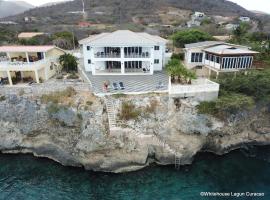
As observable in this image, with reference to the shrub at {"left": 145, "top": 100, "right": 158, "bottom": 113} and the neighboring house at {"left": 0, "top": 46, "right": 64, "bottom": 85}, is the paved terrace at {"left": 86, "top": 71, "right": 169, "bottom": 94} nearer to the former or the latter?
the shrub at {"left": 145, "top": 100, "right": 158, "bottom": 113}

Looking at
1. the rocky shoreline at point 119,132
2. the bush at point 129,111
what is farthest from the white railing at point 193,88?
the bush at point 129,111

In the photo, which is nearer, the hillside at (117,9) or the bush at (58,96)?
the bush at (58,96)

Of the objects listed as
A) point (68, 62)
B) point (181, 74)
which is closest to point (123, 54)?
point (68, 62)

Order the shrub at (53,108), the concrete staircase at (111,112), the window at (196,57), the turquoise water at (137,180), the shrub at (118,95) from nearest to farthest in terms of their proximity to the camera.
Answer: the turquoise water at (137,180) → the concrete staircase at (111,112) → the shrub at (53,108) → the shrub at (118,95) → the window at (196,57)

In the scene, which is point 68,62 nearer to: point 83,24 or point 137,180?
point 137,180

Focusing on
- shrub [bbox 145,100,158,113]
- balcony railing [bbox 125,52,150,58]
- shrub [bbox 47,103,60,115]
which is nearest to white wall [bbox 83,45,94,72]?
balcony railing [bbox 125,52,150,58]

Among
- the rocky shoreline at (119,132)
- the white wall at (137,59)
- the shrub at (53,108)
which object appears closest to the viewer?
the rocky shoreline at (119,132)

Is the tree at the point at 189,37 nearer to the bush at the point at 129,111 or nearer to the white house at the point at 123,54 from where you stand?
the white house at the point at 123,54
